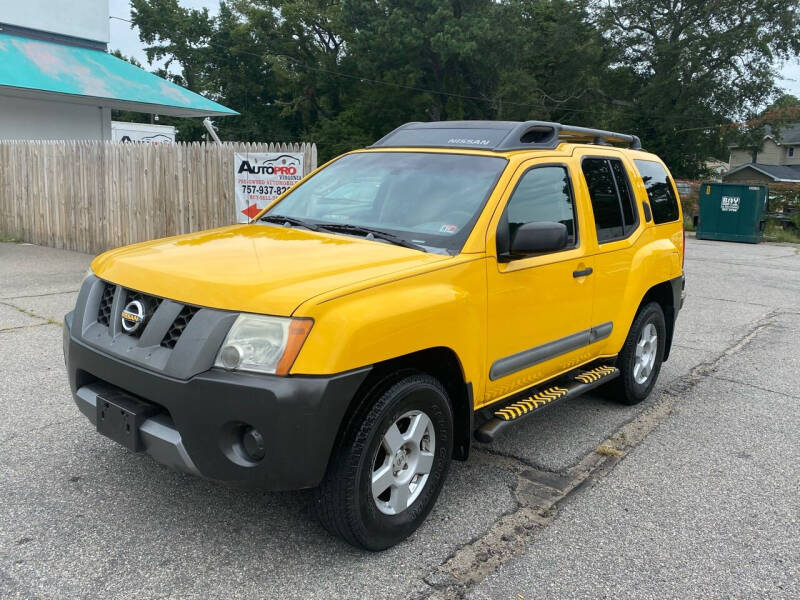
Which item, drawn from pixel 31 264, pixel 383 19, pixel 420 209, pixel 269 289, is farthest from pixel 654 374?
pixel 383 19

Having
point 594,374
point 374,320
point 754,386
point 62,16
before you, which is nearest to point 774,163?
point 62,16

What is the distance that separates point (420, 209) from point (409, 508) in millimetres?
1606

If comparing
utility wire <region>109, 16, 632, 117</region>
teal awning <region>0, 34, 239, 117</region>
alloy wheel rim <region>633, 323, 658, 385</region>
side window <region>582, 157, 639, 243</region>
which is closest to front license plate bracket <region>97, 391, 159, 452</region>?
side window <region>582, 157, 639, 243</region>

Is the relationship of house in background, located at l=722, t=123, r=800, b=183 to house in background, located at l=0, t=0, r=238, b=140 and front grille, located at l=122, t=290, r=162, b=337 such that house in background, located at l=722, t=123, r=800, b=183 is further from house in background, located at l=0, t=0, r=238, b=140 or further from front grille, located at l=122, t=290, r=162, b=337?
front grille, located at l=122, t=290, r=162, b=337

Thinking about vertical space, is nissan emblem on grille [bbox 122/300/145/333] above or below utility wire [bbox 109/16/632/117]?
below

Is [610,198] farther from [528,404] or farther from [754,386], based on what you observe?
[754,386]

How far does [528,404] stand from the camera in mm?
4047

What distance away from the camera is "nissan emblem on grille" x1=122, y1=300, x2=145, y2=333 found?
3078mm

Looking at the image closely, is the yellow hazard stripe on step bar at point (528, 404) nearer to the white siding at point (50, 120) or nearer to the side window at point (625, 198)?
the side window at point (625, 198)

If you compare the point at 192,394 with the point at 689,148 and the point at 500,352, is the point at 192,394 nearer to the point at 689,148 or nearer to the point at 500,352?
the point at 500,352

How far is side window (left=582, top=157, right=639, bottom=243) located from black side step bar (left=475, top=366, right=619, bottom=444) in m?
0.91

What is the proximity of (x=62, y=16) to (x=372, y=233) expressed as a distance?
62.2 feet

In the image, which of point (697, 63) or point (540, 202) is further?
point (697, 63)

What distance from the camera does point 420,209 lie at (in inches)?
154
